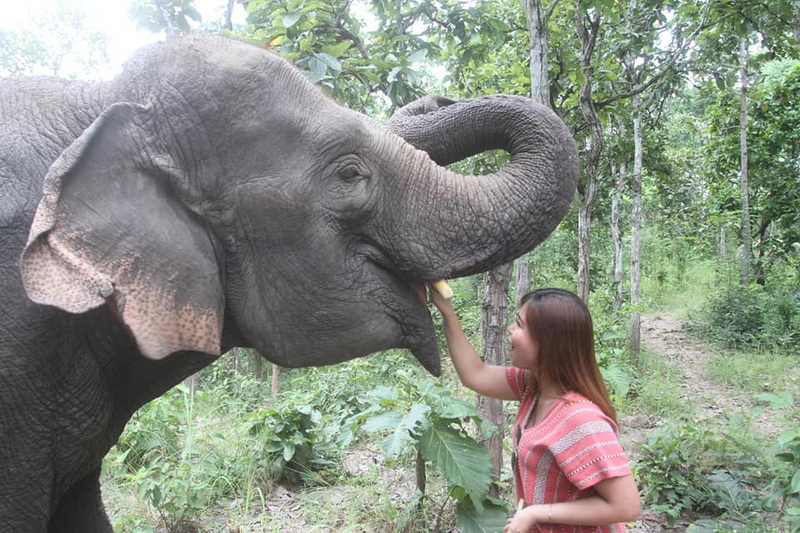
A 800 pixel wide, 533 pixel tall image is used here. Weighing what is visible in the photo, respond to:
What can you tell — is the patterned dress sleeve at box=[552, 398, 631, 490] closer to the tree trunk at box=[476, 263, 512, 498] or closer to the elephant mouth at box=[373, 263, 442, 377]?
the elephant mouth at box=[373, 263, 442, 377]

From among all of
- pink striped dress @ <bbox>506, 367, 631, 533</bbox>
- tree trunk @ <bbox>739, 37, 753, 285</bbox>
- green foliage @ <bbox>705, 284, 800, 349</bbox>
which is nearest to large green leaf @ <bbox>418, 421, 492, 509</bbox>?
pink striped dress @ <bbox>506, 367, 631, 533</bbox>

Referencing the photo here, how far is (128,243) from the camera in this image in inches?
53.3

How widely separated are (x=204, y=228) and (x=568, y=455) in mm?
1256

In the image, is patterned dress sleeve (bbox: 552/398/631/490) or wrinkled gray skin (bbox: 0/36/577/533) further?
patterned dress sleeve (bbox: 552/398/631/490)

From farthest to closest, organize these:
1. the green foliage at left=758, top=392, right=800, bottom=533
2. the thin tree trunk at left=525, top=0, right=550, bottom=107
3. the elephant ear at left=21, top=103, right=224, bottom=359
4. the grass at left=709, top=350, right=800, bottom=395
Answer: the grass at left=709, top=350, right=800, bottom=395 < the thin tree trunk at left=525, top=0, right=550, bottom=107 < the green foliage at left=758, top=392, right=800, bottom=533 < the elephant ear at left=21, top=103, right=224, bottom=359

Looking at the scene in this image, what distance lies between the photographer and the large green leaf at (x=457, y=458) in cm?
239

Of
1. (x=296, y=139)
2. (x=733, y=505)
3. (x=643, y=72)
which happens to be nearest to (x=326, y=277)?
(x=296, y=139)

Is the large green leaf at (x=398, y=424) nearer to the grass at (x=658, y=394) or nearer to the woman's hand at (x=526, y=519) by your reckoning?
the woman's hand at (x=526, y=519)

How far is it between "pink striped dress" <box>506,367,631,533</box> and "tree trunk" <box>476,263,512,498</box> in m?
1.33

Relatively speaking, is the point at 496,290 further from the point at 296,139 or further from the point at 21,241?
the point at 21,241

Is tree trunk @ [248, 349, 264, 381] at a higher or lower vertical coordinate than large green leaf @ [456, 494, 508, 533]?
lower

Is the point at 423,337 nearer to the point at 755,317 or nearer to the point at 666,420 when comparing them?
the point at 666,420

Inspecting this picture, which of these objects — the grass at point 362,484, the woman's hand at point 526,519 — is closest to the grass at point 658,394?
the grass at point 362,484

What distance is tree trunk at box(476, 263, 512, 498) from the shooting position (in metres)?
3.37
